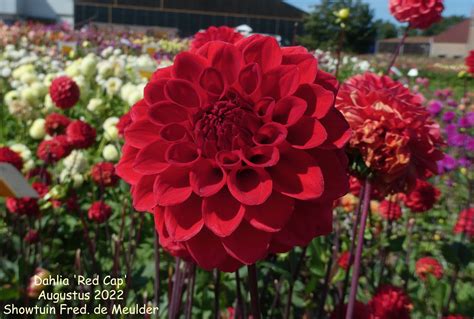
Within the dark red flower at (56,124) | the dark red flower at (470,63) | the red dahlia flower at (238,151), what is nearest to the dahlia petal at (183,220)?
the red dahlia flower at (238,151)

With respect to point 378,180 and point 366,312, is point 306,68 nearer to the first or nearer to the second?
point 378,180

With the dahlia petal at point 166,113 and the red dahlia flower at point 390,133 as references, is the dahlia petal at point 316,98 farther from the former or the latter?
the red dahlia flower at point 390,133

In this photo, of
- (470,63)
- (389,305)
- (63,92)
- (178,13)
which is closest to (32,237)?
(63,92)

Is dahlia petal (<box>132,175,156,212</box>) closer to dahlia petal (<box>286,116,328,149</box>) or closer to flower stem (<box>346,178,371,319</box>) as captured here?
dahlia petal (<box>286,116,328,149</box>)

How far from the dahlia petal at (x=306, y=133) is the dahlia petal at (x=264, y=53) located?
0.27ft

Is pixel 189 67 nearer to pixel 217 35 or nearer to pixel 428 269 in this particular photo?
pixel 217 35

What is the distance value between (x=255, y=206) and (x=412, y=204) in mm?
1243

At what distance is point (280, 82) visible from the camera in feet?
2.25

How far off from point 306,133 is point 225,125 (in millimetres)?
101

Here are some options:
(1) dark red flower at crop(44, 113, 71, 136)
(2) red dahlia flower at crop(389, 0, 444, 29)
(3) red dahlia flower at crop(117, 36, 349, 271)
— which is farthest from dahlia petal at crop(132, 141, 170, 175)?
(1) dark red flower at crop(44, 113, 71, 136)

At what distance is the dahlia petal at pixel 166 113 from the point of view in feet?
2.23

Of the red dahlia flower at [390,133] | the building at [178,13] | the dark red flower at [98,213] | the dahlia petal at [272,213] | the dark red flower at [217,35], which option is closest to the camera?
the dahlia petal at [272,213]

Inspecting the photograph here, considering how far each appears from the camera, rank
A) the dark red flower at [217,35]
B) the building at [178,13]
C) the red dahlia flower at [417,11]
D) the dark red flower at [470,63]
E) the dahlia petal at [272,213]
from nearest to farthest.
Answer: the dahlia petal at [272,213] < the dark red flower at [217,35] < the red dahlia flower at [417,11] < the dark red flower at [470,63] < the building at [178,13]

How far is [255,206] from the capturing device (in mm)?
654
